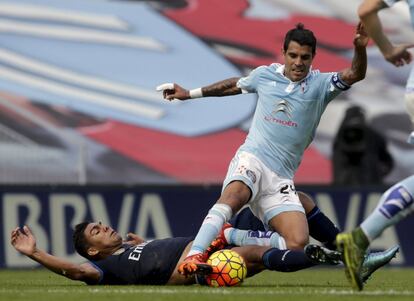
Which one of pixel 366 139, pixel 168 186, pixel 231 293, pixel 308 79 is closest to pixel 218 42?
pixel 366 139

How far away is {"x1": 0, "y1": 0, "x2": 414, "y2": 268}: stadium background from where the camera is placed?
62.2 ft

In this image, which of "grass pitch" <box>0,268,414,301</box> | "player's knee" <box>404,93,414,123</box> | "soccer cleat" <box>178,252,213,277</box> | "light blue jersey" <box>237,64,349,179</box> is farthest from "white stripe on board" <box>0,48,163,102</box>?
"player's knee" <box>404,93,414,123</box>

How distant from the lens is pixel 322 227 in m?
9.98

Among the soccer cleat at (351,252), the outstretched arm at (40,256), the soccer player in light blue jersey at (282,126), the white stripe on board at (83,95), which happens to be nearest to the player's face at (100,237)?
the outstretched arm at (40,256)

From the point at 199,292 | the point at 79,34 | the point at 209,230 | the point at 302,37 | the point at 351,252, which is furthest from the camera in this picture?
the point at 79,34

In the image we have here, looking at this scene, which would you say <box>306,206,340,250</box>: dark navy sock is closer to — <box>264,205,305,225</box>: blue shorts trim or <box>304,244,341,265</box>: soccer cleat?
<box>264,205,305,225</box>: blue shorts trim

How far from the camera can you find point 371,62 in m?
20.8

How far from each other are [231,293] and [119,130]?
11484 mm

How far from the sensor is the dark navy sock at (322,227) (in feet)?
32.7

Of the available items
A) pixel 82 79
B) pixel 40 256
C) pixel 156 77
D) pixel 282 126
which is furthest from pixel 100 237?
pixel 156 77

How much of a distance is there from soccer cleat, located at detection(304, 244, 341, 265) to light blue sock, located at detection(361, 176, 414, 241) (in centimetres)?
85

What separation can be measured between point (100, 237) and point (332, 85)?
7.05ft

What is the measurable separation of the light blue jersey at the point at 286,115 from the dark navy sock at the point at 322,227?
431 mm

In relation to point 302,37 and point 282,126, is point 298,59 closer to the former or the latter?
point 302,37
